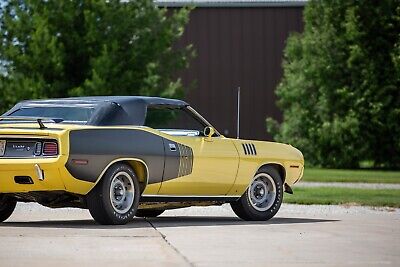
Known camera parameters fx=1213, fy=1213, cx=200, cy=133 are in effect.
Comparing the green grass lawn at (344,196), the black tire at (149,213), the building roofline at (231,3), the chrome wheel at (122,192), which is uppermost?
the building roofline at (231,3)

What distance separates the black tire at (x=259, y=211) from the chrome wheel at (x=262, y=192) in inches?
0.5

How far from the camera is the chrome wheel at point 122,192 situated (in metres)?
13.3

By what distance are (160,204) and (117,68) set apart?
80.0 feet

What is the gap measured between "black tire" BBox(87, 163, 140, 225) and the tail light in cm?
63

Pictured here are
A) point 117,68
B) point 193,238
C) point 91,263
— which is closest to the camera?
point 91,263

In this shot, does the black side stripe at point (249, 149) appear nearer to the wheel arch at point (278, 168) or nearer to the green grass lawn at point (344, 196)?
the wheel arch at point (278, 168)

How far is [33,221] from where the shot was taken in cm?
1423

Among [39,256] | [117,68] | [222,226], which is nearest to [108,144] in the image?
[222,226]

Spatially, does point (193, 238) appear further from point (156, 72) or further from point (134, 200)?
point (156, 72)

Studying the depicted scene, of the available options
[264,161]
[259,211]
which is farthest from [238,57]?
[259,211]

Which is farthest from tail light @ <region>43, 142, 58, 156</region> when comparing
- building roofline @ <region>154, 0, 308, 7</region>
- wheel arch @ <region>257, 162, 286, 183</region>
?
building roofline @ <region>154, 0, 308, 7</region>

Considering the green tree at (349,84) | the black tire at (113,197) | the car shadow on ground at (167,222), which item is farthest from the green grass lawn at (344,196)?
the green tree at (349,84)

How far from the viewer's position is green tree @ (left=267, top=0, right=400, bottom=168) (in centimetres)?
4150

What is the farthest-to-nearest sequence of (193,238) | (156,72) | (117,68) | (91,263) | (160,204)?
(156,72) → (117,68) → (160,204) → (193,238) → (91,263)
